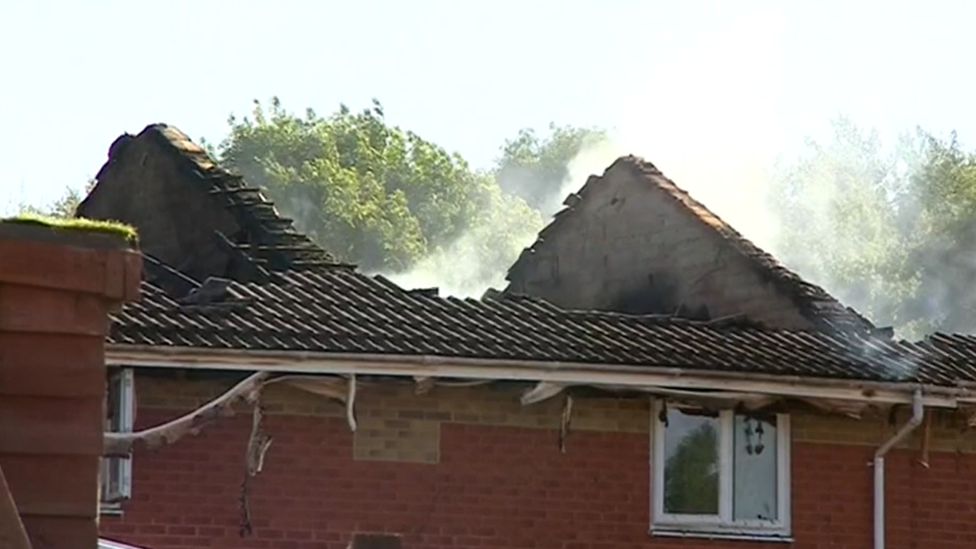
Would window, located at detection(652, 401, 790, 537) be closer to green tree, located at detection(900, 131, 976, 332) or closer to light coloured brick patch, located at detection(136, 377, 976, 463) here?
light coloured brick patch, located at detection(136, 377, 976, 463)

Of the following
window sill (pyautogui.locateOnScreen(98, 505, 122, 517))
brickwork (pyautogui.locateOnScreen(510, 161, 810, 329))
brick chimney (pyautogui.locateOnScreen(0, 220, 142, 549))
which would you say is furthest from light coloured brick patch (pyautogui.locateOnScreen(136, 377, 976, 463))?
brick chimney (pyautogui.locateOnScreen(0, 220, 142, 549))

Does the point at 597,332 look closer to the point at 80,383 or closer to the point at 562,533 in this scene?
the point at 562,533

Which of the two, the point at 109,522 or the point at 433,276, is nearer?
the point at 109,522

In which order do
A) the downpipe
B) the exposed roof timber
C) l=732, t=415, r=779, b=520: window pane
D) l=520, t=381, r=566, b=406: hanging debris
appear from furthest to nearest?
1. the downpipe
2. l=732, t=415, r=779, b=520: window pane
3. l=520, t=381, r=566, b=406: hanging debris
4. the exposed roof timber

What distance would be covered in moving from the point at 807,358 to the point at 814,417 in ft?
2.09

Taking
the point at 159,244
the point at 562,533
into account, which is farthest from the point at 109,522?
the point at 159,244

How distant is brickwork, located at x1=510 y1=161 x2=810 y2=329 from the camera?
67.3ft

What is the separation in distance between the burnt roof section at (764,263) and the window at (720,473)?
1686 millimetres

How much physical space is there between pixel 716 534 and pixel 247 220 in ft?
18.2

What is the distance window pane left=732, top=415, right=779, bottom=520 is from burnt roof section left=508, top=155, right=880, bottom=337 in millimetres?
1620

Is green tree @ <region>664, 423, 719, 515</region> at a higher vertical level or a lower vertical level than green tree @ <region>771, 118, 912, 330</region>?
lower

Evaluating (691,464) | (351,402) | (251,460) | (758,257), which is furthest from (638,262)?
(251,460)

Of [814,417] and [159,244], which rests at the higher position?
[159,244]

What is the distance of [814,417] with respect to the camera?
17.7 meters
